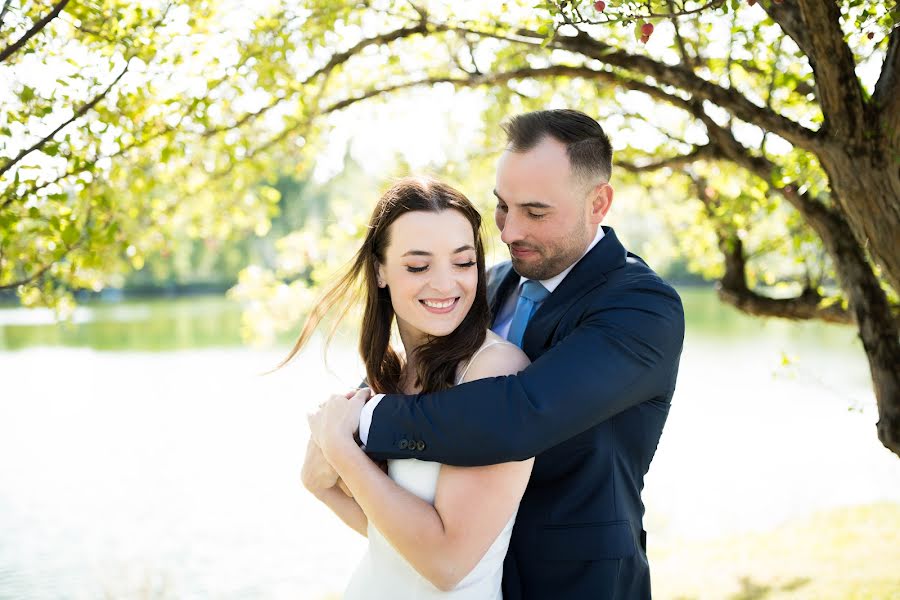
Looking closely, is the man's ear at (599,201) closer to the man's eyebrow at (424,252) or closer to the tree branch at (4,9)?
the man's eyebrow at (424,252)

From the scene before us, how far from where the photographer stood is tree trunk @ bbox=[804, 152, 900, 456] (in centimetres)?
364

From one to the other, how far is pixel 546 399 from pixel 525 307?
0.83 metres

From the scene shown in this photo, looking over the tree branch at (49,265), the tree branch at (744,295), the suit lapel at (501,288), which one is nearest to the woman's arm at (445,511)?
the suit lapel at (501,288)

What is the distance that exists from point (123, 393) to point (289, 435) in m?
5.65

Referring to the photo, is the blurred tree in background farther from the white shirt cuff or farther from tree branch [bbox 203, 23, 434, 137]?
the white shirt cuff

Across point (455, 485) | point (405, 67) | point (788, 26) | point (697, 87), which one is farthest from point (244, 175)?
point (455, 485)

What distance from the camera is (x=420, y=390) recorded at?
2.67 metres

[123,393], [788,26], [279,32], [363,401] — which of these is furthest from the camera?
[123,393]

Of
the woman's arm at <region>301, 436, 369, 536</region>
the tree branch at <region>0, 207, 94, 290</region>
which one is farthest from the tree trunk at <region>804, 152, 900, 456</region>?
the tree branch at <region>0, 207, 94, 290</region>

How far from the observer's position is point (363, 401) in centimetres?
253

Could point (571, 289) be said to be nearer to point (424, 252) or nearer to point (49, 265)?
point (424, 252)

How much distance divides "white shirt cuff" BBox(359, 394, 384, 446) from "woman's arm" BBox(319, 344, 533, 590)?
6cm

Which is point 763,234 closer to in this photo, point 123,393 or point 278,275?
point 278,275

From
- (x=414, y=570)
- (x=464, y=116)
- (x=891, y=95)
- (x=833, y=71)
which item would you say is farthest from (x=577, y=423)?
(x=464, y=116)
